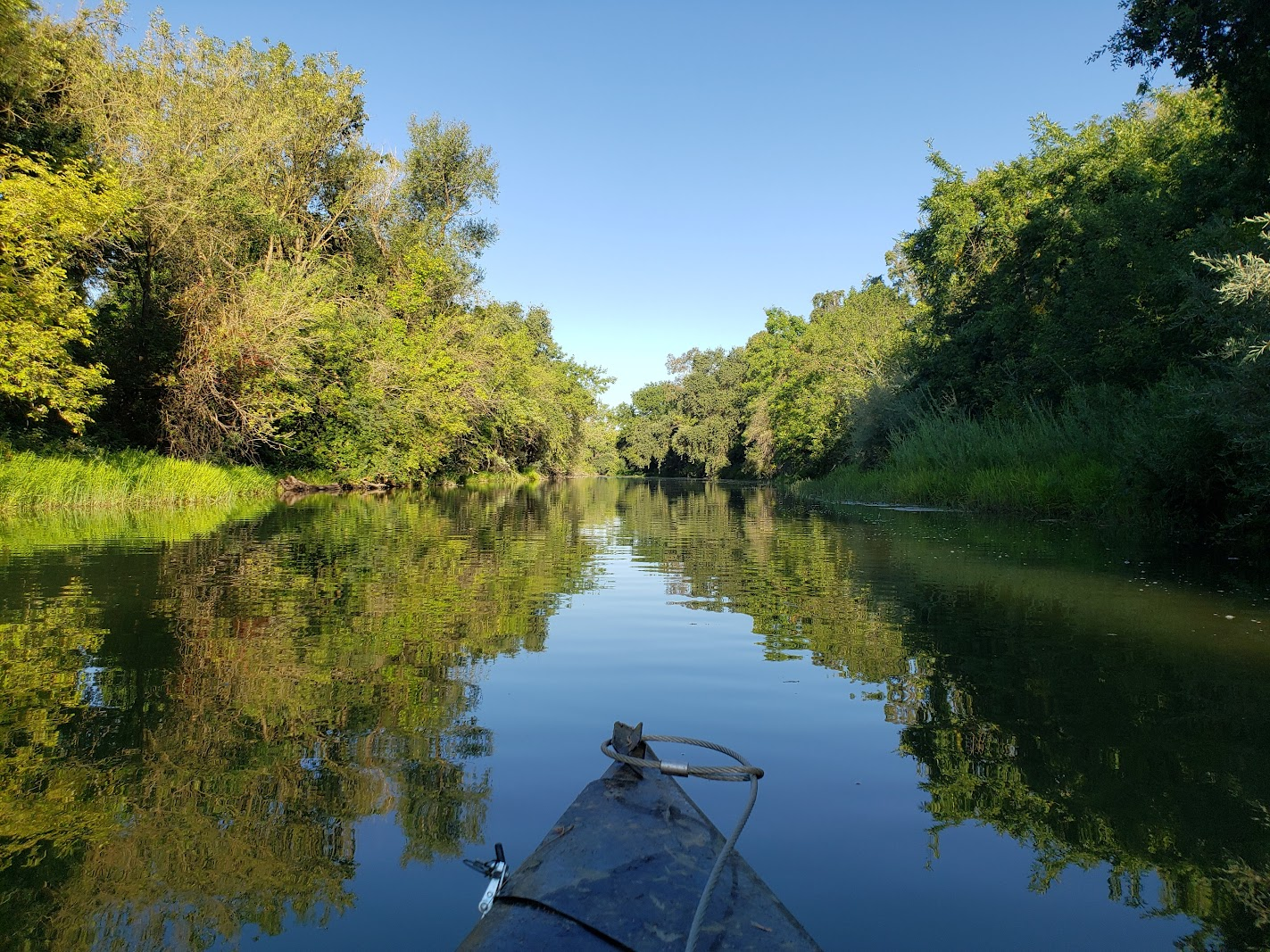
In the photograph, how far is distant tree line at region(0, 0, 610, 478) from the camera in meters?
15.8

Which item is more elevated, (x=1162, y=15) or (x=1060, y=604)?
(x=1162, y=15)

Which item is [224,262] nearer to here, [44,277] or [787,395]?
[44,277]

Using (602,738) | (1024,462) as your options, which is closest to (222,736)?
(602,738)

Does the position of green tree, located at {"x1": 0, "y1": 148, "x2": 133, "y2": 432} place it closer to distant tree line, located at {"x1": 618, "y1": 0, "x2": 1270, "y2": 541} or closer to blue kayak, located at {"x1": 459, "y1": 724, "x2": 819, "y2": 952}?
blue kayak, located at {"x1": 459, "y1": 724, "x2": 819, "y2": 952}

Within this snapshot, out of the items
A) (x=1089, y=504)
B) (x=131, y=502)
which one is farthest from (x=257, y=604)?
(x=1089, y=504)

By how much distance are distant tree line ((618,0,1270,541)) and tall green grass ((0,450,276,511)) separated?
19.2m

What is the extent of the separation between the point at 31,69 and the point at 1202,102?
2826 centimetres

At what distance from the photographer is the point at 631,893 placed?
207cm

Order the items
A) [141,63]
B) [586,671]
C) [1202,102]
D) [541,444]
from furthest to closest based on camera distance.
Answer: [541,444]
[1202,102]
[141,63]
[586,671]

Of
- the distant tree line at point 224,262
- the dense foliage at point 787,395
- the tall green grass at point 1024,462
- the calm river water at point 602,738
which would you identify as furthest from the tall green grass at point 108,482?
the dense foliage at point 787,395

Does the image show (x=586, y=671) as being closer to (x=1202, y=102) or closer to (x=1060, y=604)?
(x=1060, y=604)

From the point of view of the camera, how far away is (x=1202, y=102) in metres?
22.7

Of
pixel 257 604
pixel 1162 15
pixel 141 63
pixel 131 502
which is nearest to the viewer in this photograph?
pixel 257 604

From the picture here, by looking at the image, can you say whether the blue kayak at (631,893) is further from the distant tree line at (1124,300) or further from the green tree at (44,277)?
the green tree at (44,277)
